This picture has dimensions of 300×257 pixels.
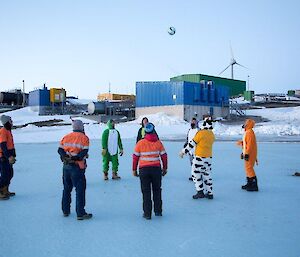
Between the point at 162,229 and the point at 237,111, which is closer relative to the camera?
the point at 162,229

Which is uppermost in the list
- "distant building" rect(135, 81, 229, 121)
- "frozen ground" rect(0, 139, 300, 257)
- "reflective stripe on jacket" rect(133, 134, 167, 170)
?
"distant building" rect(135, 81, 229, 121)

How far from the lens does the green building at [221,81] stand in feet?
215

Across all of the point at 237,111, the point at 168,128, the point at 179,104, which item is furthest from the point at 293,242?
the point at 237,111

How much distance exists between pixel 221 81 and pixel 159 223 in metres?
70.3

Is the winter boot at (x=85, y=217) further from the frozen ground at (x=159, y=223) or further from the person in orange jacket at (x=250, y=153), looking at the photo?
the person in orange jacket at (x=250, y=153)

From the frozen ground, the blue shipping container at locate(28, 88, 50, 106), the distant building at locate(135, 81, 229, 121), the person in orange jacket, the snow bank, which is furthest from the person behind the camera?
the blue shipping container at locate(28, 88, 50, 106)

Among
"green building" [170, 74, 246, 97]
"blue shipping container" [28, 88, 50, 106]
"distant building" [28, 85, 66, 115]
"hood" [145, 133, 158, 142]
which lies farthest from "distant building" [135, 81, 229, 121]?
"hood" [145, 133, 158, 142]

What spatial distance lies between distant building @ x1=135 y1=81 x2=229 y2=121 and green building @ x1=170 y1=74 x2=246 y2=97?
20716 millimetres

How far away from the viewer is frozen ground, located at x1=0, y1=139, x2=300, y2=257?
15.0ft

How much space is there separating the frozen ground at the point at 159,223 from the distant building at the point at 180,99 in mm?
30189

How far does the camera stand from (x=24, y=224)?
5766 mm

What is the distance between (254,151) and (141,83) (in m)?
35.6

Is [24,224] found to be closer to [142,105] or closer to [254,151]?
[254,151]

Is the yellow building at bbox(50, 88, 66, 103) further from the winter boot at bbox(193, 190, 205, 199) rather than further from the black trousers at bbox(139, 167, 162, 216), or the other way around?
the black trousers at bbox(139, 167, 162, 216)
